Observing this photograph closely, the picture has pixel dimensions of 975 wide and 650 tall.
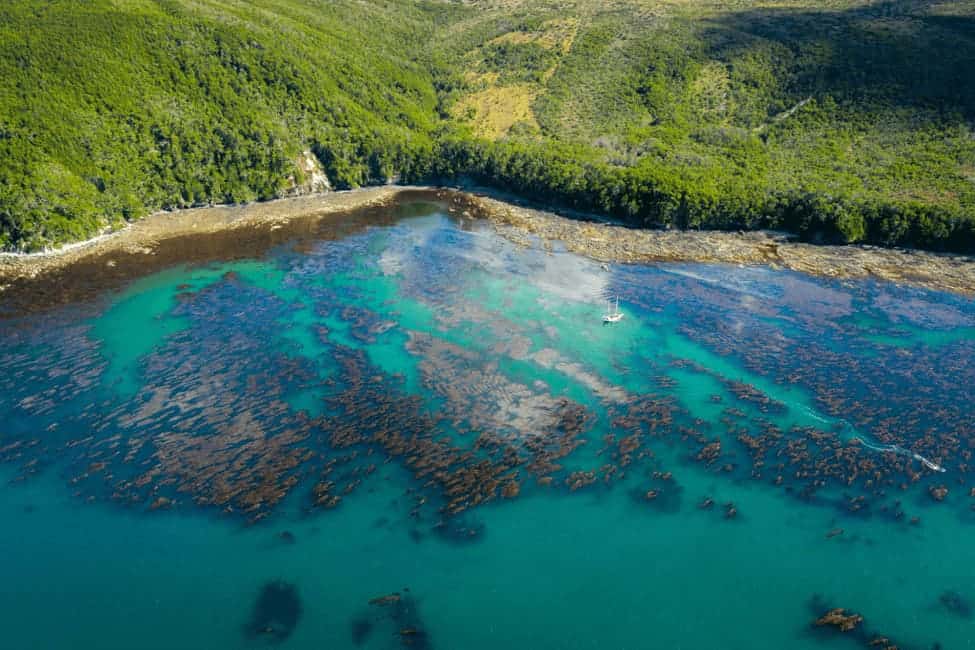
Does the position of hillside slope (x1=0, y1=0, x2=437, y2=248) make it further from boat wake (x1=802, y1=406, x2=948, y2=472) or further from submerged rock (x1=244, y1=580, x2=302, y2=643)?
boat wake (x1=802, y1=406, x2=948, y2=472)

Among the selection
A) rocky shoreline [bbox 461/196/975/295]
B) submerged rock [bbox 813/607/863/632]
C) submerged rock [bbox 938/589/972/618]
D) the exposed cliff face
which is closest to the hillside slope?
the exposed cliff face

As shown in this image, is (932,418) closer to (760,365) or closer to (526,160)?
→ (760,365)

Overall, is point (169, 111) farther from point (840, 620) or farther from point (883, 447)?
point (840, 620)

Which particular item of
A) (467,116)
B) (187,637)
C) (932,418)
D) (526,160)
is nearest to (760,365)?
(932,418)

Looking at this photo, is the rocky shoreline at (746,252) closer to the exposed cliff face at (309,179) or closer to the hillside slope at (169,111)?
the exposed cliff face at (309,179)

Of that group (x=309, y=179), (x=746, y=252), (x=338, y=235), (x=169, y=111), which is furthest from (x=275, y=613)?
(x=169, y=111)

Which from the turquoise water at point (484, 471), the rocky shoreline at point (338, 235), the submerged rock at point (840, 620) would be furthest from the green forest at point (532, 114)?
the submerged rock at point (840, 620)
